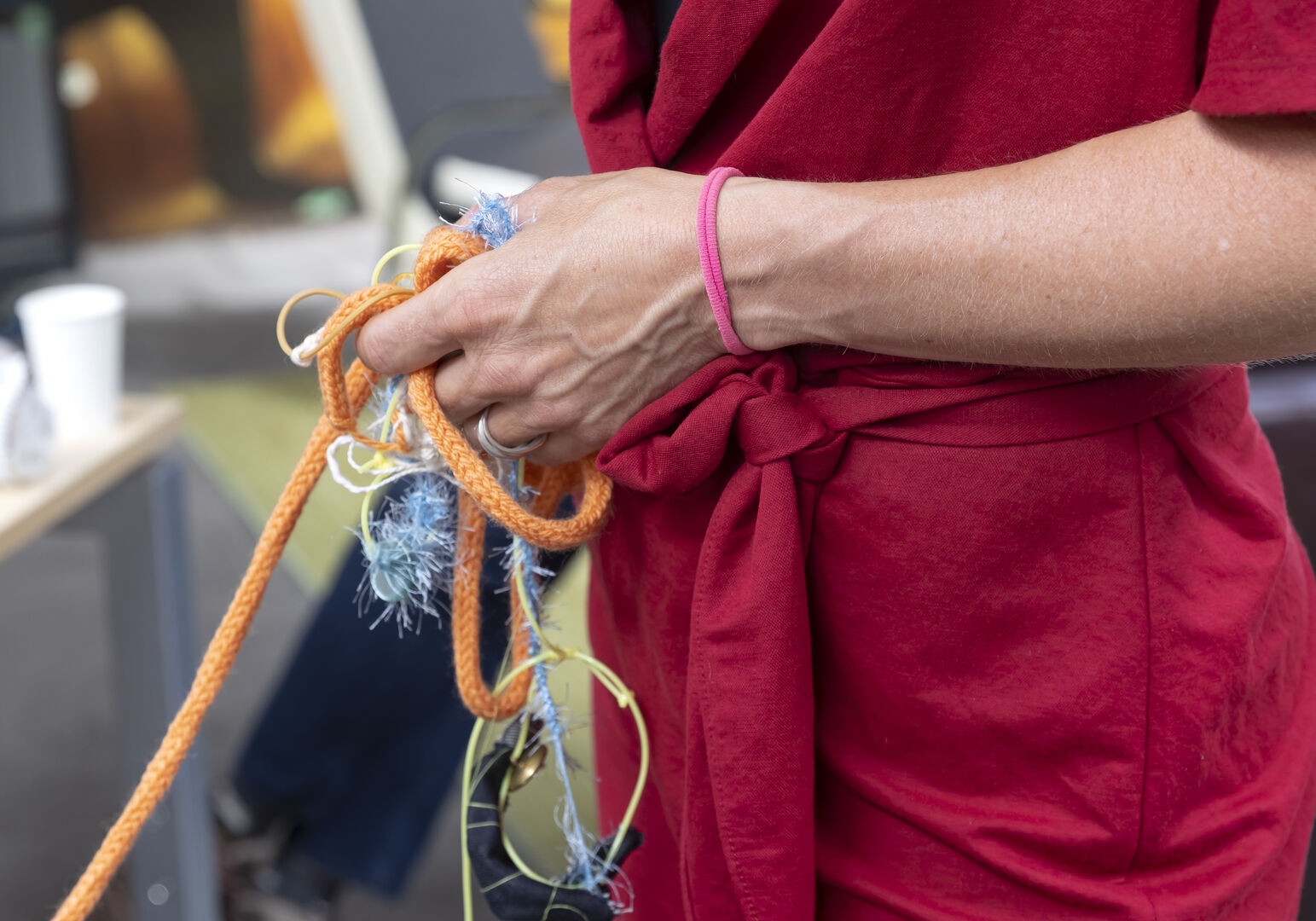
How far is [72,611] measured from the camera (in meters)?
2.12

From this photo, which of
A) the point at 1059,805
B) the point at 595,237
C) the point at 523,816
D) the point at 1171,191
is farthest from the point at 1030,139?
the point at 523,816

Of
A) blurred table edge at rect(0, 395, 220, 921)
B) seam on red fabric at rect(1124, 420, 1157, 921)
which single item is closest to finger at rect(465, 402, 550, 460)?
seam on red fabric at rect(1124, 420, 1157, 921)

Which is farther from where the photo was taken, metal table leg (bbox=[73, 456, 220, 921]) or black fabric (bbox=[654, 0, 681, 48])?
metal table leg (bbox=[73, 456, 220, 921])

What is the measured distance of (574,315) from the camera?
1.59 ft

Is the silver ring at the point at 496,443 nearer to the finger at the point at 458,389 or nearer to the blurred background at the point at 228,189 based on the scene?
the finger at the point at 458,389

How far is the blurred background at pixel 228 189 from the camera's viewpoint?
6.59 feet

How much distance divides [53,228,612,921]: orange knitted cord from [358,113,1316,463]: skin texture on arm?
0.02 meters

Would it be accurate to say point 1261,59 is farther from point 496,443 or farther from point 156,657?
point 156,657

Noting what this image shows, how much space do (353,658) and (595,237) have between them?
83 cm

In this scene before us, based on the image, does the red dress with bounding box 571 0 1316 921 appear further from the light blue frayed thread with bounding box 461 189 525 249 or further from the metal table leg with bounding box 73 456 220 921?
the metal table leg with bounding box 73 456 220 921

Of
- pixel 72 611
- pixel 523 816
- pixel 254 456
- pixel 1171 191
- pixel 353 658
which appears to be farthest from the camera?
pixel 254 456

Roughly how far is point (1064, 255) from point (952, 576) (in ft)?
0.48

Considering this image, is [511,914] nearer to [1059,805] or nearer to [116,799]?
[1059,805]

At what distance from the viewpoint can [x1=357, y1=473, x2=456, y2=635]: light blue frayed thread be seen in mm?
542
